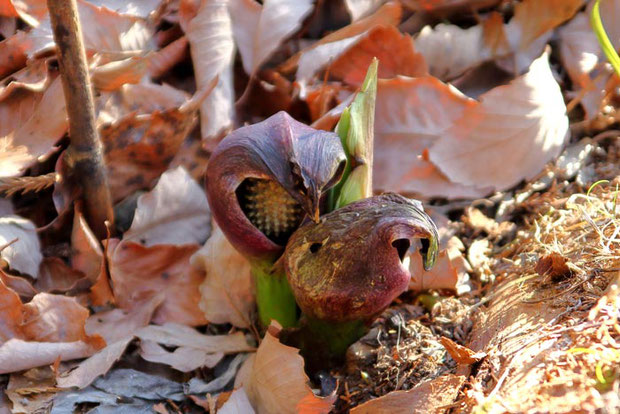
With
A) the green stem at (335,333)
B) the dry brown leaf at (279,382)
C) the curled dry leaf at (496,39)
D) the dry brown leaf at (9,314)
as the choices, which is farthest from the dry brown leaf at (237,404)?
the curled dry leaf at (496,39)

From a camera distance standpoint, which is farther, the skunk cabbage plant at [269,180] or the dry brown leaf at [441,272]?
the dry brown leaf at [441,272]

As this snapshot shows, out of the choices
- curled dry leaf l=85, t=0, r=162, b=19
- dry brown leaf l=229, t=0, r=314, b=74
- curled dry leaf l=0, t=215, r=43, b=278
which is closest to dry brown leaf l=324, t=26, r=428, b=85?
dry brown leaf l=229, t=0, r=314, b=74

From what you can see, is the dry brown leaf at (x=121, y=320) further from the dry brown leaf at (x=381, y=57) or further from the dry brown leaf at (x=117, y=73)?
the dry brown leaf at (x=381, y=57)

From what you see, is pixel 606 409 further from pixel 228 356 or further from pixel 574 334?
pixel 228 356

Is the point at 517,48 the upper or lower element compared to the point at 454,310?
upper

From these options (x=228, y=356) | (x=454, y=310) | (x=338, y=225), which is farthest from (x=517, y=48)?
(x=228, y=356)

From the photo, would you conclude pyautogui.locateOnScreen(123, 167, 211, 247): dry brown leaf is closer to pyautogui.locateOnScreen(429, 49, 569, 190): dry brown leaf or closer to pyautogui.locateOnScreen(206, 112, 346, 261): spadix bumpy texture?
pyautogui.locateOnScreen(206, 112, 346, 261): spadix bumpy texture
